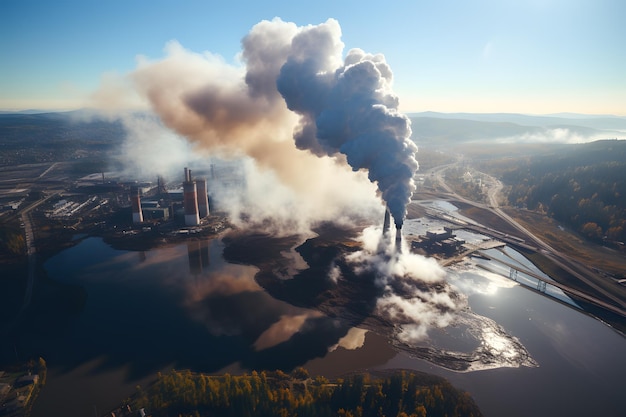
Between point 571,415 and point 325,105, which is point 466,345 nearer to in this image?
point 571,415

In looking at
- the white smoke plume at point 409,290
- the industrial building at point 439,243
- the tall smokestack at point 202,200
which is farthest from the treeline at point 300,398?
the tall smokestack at point 202,200

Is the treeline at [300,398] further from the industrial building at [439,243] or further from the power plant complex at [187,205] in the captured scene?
the power plant complex at [187,205]

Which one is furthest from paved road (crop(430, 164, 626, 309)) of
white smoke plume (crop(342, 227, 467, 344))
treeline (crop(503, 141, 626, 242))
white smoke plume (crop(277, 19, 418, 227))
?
white smoke plume (crop(277, 19, 418, 227))

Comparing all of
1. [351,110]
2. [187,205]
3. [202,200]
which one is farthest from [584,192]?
[187,205]

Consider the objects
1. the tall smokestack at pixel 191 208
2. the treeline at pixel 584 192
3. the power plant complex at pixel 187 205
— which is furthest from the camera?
the treeline at pixel 584 192

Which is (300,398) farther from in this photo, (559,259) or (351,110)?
(559,259)

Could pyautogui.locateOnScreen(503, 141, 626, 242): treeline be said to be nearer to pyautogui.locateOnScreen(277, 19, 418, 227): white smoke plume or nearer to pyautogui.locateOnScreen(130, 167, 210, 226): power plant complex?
pyautogui.locateOnScreen(277, 19, 418, 227): white smoke plume

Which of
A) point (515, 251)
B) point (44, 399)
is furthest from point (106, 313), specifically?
point (515, 251)
